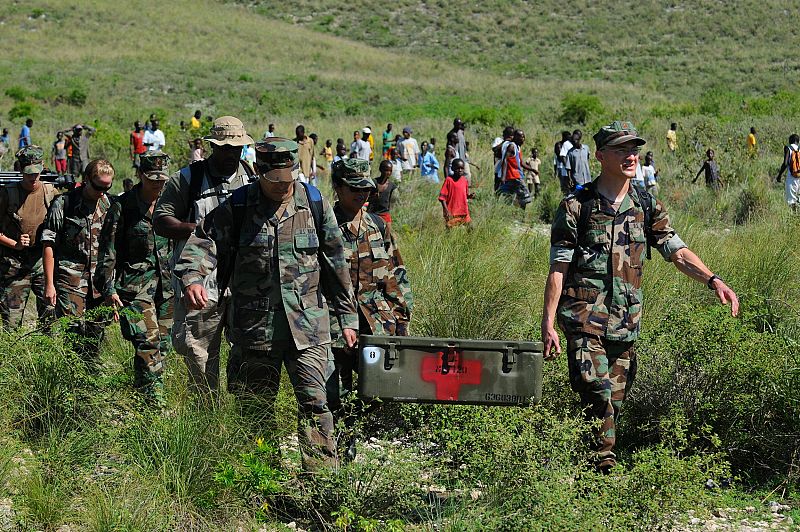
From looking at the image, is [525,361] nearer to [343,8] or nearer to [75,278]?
[75,278]

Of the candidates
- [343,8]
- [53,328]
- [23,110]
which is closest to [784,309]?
[53,328]

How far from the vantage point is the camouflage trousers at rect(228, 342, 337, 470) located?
466 cm

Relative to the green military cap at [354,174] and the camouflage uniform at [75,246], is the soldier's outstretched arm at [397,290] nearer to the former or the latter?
the green military cap at [354,174]

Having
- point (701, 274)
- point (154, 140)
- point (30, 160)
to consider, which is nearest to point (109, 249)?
point (30, 160)

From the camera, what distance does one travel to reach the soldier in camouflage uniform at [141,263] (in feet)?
20.5

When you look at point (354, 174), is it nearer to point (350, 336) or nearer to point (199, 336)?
point (350, 336)

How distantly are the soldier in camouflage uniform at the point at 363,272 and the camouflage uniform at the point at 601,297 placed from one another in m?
0.97

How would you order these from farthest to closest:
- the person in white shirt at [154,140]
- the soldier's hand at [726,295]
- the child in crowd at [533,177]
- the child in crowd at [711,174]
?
→ the person in white shirt at [154,140]
the child in crowd at [533,177]
the child in crowd at [711,174]
the soldier's hand at [726,295]

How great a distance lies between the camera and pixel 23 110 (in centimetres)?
3397

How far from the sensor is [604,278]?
5008mm

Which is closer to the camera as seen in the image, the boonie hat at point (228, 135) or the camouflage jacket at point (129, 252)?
the boonie hat at point (228, 135)

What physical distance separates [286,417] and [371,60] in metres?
54.8

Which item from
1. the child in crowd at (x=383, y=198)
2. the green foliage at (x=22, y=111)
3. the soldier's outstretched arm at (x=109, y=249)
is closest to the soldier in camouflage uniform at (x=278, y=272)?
the soldier's outstretched arm at (x=109, y=249)

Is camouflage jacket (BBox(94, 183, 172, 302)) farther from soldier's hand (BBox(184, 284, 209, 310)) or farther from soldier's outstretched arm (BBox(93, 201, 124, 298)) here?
soldier's hand (BBox(184, 284, 209, 310))
